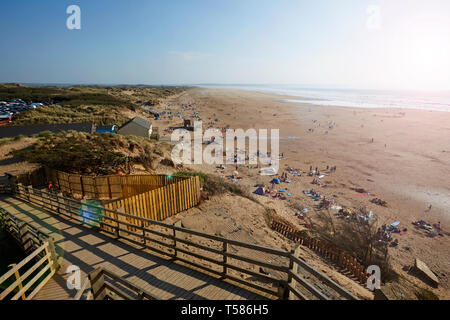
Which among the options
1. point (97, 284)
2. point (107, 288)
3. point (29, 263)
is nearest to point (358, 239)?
point (107, 288)

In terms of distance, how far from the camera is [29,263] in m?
6.94

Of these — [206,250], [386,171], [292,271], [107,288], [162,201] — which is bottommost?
[386,171]

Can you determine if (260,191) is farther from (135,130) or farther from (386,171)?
(135,130)

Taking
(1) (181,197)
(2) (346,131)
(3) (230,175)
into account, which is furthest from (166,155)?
(2) (346,131)

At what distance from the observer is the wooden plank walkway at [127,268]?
5.10 meters

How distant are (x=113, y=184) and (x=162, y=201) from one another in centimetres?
435

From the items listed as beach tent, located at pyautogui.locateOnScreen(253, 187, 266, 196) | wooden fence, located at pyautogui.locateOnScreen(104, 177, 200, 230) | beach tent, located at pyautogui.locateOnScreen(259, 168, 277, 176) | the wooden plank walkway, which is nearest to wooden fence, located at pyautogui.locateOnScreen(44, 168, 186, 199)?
wooden fence, located at pyautogui.locateOnScreen(104, 177, 200, 230)

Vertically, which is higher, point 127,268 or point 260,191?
point 127,268

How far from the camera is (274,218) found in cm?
1400

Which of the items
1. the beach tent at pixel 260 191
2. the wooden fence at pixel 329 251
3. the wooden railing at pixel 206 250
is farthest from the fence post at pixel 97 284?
the beach tent at pixel 260 191

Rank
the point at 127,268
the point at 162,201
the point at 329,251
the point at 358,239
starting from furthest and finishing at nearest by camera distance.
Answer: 1. the point at 358,239
2. the point at 162,201
3. the point at 329,251
4. the point at 127,268

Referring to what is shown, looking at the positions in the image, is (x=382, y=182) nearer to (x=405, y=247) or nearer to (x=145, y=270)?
(x=405, y=247)
